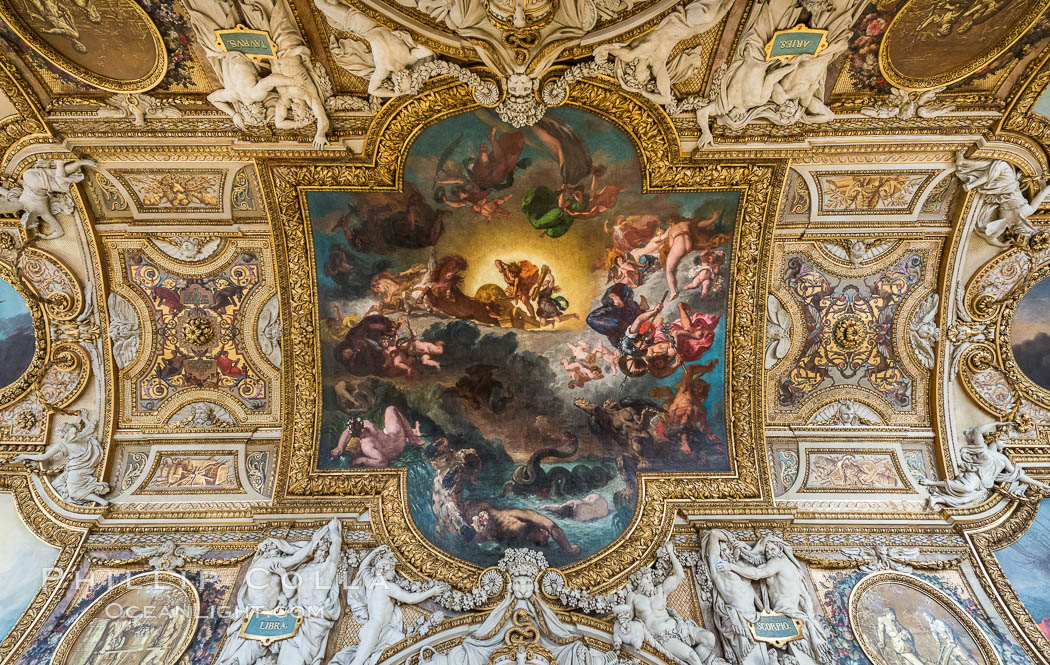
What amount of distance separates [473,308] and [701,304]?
4.08 meters

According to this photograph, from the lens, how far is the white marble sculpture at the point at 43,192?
7.58 metres

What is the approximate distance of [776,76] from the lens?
22.6ft

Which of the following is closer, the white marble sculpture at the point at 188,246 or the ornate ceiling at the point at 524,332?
the ornate ceiling at the point at 524,332

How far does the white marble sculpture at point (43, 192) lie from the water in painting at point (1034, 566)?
611 inches

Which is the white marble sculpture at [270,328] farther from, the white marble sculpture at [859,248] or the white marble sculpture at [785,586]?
the white marble sculpture at [859,248]

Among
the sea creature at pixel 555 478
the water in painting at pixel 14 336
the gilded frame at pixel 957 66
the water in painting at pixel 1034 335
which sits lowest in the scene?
the sea creature at pixel 555 478

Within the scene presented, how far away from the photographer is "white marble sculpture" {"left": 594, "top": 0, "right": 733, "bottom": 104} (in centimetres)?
648

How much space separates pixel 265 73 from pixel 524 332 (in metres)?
5.54

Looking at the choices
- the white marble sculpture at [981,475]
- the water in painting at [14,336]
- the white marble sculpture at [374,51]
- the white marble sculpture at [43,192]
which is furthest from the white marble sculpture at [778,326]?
the water in painting at [14,336]

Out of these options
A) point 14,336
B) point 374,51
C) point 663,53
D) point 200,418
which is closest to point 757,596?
point 663,53

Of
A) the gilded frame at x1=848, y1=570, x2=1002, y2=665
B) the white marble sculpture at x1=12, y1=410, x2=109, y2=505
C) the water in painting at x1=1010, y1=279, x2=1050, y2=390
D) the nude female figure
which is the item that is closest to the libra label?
the nude female figure

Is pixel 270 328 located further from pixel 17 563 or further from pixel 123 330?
pixel 17 563

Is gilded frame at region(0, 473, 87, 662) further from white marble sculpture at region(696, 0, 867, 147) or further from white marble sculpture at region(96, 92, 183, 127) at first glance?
white marble sculpture at region(696, 0, 867, 147)

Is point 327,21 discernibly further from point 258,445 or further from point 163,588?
point 163,588
